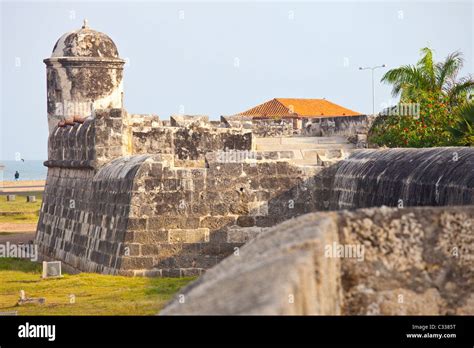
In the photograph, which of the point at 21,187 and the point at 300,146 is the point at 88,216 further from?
the point at 21,187

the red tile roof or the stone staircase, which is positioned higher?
the red tile roof

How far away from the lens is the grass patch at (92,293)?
511 inches

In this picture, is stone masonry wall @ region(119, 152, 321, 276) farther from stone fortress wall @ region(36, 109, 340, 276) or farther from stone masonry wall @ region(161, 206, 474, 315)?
stone masonry wall @ region(161, 206, 474, 315)

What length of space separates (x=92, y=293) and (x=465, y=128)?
6641mm

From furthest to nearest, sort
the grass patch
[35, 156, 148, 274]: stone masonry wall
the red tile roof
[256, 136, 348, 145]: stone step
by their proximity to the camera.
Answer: the red tile roof, [256, 136, 348, 145]: stone step, [35, 156, 148, 274]: stone masonry wall, the grass patch

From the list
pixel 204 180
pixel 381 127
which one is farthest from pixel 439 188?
pixel 381 127

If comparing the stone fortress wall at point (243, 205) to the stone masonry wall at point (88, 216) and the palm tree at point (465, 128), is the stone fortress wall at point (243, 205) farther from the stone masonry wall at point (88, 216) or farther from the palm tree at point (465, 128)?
the palm tree at point (465, 128)

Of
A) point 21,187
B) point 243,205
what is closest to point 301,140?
point 243,205

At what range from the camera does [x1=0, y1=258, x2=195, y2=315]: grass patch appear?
1297 centimetres

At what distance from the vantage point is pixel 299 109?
64.4 m

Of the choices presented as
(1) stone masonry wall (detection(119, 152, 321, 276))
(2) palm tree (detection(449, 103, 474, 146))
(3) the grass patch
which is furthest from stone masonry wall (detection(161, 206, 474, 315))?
(2) palm tree (detection(449, 103, 474, 146))

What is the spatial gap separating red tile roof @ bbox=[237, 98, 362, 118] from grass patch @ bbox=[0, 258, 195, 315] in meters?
43.0
